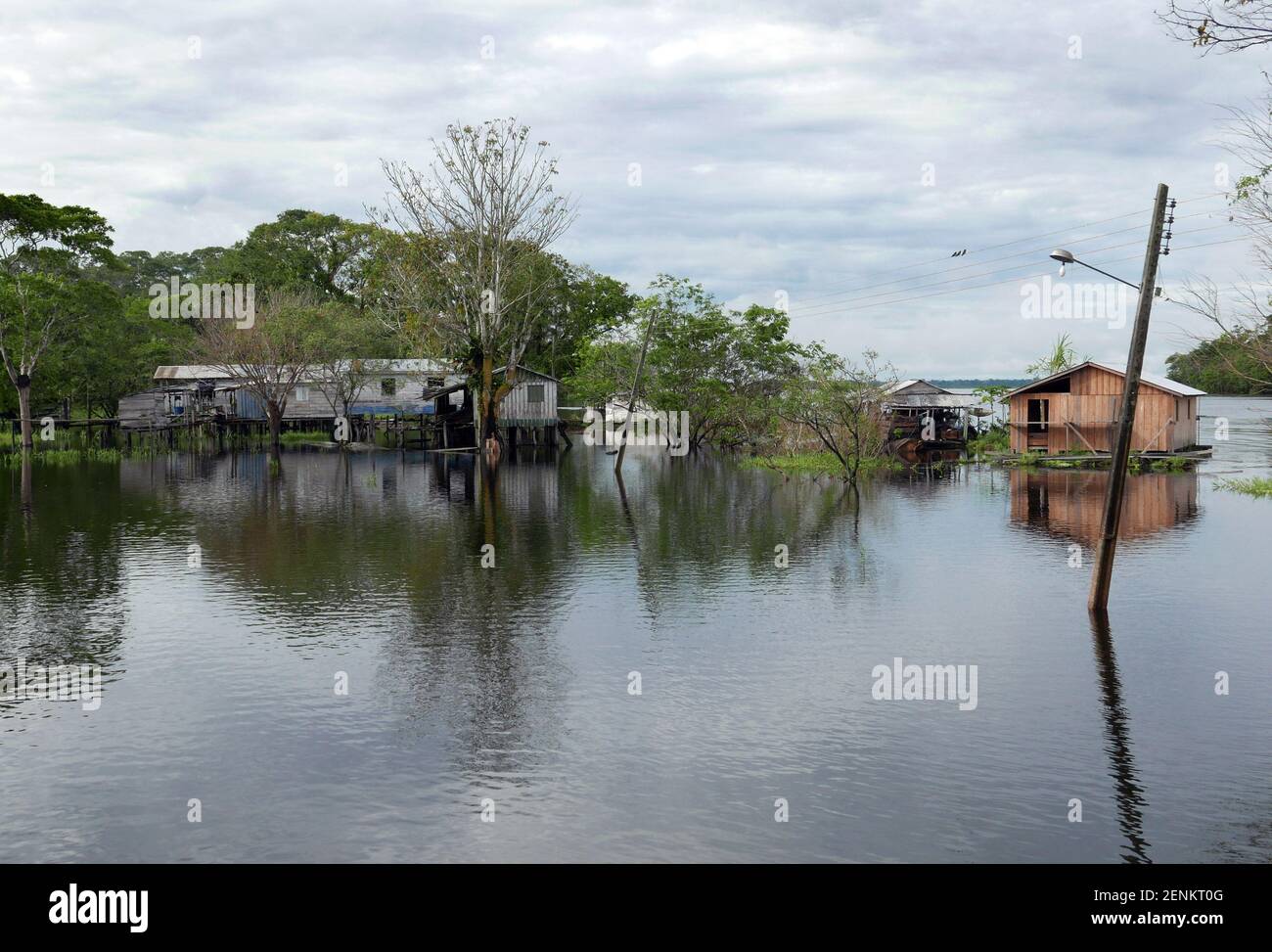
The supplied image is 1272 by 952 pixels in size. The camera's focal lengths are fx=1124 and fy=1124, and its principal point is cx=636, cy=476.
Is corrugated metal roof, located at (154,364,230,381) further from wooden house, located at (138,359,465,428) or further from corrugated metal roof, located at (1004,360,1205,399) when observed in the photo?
corrugated metal roof, located at (1004,360,1205,399)

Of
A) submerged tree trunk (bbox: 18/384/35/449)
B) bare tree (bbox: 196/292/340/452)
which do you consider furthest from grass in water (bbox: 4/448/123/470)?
bare tree (bbox: 196/292/340/452)

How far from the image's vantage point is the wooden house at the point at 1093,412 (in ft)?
180

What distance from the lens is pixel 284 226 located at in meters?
101

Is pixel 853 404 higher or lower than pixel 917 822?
higher

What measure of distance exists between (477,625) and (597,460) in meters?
46.4

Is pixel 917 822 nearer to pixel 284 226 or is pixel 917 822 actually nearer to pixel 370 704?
pixel 370 704

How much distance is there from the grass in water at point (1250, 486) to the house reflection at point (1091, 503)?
4.17ft

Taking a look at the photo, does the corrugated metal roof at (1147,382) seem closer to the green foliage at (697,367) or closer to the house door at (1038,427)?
the house door at (1038,427)

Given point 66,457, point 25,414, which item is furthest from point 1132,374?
point 25,414

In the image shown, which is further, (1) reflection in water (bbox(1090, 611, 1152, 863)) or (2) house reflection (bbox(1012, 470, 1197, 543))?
(2) house reflection (bbox(1012, 470, 1197, 543))

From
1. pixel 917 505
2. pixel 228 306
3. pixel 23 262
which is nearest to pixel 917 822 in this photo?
pixel 917 505

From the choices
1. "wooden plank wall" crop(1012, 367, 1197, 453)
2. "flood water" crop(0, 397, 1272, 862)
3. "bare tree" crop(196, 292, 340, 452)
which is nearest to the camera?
"flood water" crop(0, 397, 1272, 862)

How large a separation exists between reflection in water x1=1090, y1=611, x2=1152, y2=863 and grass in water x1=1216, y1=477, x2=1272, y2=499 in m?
28.5

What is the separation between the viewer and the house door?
59500 millimetres
